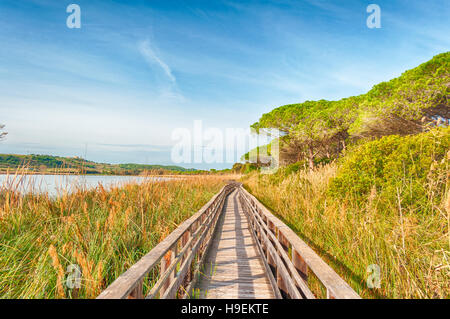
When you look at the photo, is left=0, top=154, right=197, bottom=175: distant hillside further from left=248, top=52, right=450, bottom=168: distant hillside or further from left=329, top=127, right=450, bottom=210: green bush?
left=248, top=52, right=450, bottom=168: distant hillside

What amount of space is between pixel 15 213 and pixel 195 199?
15.6 feet

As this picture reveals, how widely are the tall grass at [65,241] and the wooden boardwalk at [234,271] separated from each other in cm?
103

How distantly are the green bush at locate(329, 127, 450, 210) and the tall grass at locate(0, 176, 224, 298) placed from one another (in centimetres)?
388

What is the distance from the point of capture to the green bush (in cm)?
330

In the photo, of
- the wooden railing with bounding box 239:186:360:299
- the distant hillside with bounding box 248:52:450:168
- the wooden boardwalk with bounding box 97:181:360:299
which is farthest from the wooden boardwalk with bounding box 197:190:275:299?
the distant hillside with bounding box 248:52:450:168

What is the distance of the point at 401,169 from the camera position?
3.87 m

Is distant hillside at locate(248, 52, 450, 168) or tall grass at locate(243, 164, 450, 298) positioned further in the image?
distant hillside at locate(248, 52, 450, 168)

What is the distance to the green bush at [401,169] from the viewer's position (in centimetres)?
330

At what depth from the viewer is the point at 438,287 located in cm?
181

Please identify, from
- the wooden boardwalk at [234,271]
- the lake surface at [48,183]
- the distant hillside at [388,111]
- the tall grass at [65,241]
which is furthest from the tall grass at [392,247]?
the distant hillside at [388,111]

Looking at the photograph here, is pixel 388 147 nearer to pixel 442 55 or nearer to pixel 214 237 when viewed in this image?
pixel 214 237

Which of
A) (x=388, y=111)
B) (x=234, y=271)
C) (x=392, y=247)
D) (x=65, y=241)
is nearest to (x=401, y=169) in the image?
(x=392, y=247)

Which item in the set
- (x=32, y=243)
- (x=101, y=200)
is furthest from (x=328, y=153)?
(x=32, y=243)
